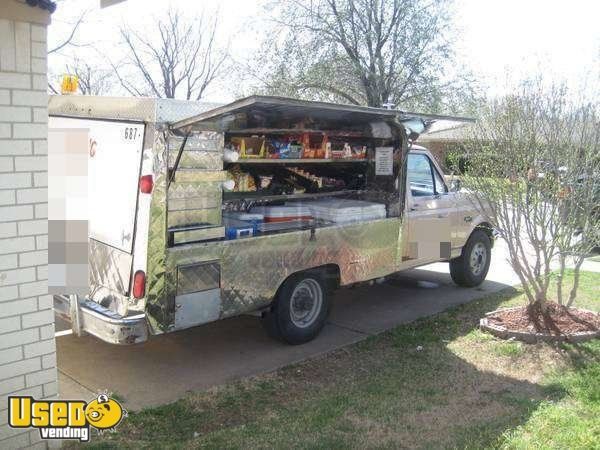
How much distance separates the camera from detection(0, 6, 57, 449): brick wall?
329 centimetres

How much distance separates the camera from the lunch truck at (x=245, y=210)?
14.9ft

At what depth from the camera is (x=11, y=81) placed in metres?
3.29

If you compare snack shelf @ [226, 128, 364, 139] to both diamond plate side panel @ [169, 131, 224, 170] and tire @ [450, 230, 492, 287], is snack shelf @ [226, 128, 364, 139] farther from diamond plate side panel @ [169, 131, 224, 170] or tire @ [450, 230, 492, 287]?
tire @ [450, 230, 492, 287]

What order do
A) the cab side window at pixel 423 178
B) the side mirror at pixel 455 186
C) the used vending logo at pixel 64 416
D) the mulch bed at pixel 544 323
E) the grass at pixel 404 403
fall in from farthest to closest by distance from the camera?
the side mirror at pixel 455 186
the cab side window at pixel 423 178
the mulch bed at pixel 544 323
the grass at pixel 404 403
the used vending logo at pixel 64 416

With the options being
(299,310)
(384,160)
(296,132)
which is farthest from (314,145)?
(299,310)

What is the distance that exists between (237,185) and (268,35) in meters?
17.7

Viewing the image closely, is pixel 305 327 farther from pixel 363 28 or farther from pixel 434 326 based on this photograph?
pixel 363 28

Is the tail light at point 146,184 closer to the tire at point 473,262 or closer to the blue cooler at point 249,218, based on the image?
the blue cooler at point 249,218

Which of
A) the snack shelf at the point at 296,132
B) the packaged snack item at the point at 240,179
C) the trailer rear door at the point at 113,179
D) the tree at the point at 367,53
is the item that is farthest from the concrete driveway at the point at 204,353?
the tree at the point at 367,53

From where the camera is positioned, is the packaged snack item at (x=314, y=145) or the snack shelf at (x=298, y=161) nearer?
the snack shelf at (x=298, y=161)

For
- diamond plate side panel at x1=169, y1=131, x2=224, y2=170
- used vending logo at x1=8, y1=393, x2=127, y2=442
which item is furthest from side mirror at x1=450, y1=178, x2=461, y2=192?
used vending logo at x1=8, y1=393, x2=127, y2=442

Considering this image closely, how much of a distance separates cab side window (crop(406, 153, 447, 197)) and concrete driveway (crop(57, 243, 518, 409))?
1.38 meters

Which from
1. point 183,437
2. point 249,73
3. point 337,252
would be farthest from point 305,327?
point 249,73

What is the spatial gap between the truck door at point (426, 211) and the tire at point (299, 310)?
1.51m
